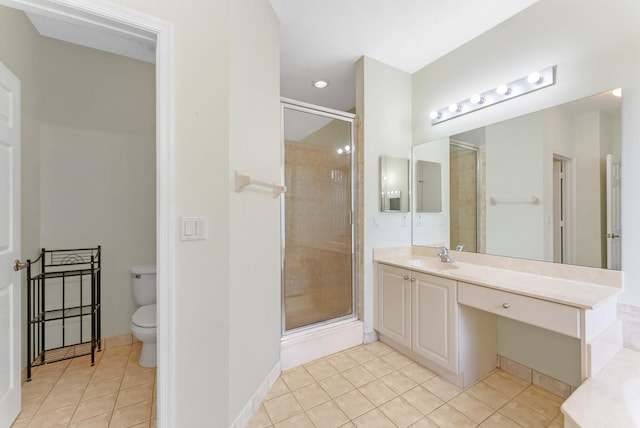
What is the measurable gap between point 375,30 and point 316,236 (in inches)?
67.1

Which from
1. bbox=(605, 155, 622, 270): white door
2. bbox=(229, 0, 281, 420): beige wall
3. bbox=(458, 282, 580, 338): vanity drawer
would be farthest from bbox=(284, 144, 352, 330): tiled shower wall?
bbox=(605, 155, 622, 270): white door

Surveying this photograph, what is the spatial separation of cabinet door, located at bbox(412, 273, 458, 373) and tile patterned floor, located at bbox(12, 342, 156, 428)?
5.80 feet

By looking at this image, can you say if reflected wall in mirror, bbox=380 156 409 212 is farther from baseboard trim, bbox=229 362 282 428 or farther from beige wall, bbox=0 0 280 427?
baseboard trim, bbox=229 362 282 428

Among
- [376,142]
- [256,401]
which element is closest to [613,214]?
[376,142]

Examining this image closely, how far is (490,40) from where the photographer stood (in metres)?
2.02

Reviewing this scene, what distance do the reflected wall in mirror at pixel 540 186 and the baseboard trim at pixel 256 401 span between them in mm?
1770

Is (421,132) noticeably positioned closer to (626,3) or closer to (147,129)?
(626,3)

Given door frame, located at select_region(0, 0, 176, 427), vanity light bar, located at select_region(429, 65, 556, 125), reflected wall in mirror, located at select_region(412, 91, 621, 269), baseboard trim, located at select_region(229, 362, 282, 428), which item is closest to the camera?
door frame, located at select_region(0, 0, 176, 427)

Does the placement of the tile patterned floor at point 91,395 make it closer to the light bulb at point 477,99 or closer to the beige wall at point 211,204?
the beige wall at point 211,204

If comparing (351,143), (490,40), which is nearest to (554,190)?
(490,40)

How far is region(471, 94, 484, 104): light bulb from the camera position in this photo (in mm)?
2084

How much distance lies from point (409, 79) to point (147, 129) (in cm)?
254

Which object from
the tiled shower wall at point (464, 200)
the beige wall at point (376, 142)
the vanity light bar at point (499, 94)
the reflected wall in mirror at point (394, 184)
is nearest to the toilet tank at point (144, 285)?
the beige wall at point (376, 142)

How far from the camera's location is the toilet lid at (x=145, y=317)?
188 centimetres
